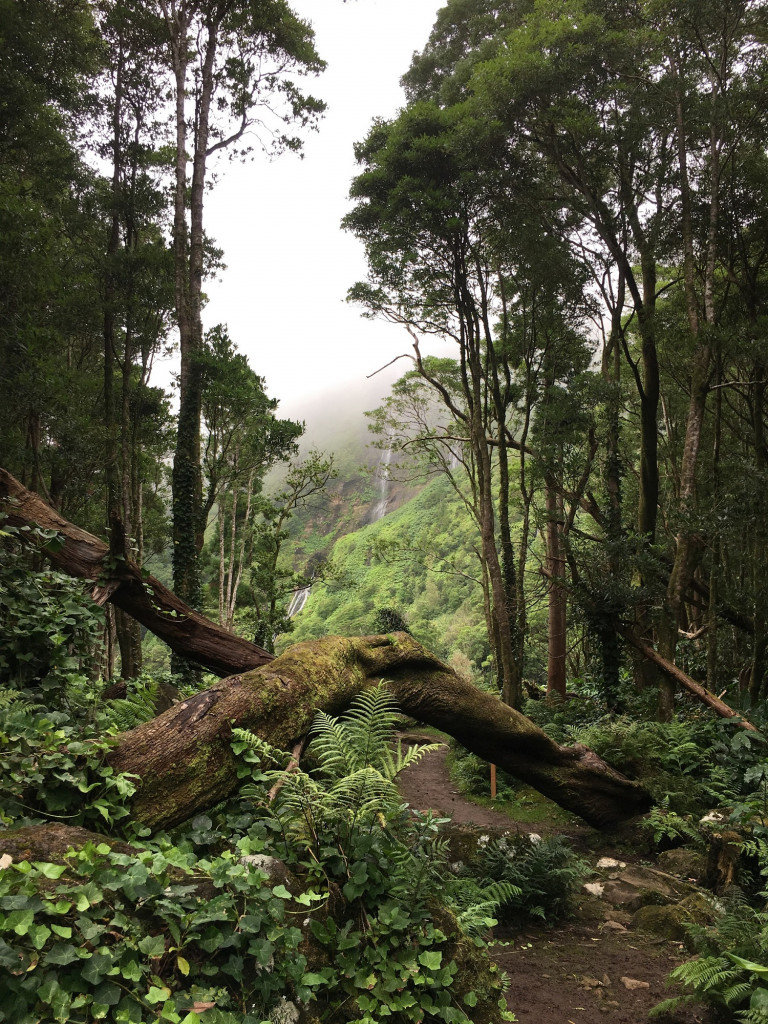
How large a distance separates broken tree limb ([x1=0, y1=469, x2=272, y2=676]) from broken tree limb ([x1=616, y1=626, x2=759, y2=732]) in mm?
6504

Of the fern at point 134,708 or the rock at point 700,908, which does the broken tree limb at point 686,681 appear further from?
the fern at point 134,708

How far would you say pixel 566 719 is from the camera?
1104cm

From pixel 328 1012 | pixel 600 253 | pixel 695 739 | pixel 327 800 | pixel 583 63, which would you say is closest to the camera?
pixel 328 1012

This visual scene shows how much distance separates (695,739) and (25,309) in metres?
13.6

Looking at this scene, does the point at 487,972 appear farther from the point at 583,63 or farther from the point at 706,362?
the point at 583,63

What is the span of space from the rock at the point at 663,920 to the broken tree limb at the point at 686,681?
143 inches

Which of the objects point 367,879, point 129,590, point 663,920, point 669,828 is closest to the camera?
point 367,879

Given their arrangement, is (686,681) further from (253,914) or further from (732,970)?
(253,914)

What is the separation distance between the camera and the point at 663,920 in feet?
14.3

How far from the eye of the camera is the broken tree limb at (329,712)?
2.69 metres

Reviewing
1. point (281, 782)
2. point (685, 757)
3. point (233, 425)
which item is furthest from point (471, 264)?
point (281, 782)

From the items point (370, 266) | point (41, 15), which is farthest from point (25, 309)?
A: point (370, 266)

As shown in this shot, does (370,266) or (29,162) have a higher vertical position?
(29,162)

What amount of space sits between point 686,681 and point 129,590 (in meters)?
7.67
